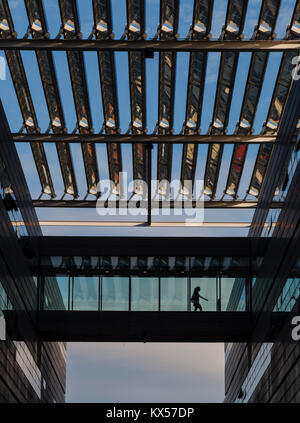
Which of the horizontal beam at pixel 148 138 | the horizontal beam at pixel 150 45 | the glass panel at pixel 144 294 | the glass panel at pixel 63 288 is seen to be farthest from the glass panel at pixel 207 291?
the horizontal beam at pixel 150 45

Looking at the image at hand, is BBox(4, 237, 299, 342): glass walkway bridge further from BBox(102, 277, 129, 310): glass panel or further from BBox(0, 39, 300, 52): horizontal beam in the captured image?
BBox(0, 39, 300, 52): horizontal beam

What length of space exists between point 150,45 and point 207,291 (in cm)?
1151

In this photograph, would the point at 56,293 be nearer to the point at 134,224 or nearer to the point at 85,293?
the point at 85,293

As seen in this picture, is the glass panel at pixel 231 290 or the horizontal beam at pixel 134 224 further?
the horizontal beam at pixel 134 224

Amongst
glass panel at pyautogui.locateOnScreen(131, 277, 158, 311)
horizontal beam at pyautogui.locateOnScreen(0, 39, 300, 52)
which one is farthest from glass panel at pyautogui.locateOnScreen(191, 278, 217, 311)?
horizontal beam at pyautogui.locateOnScreen(0, 39, 300, 52)

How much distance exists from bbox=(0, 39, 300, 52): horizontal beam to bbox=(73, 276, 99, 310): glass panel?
36.7 ft

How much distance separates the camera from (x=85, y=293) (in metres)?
36.2

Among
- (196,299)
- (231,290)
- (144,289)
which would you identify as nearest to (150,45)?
(144,289)

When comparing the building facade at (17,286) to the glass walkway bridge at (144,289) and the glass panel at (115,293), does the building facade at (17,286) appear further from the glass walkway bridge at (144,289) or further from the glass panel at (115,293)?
the glass panel at (115,293)

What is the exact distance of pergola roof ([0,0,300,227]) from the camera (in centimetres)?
2888

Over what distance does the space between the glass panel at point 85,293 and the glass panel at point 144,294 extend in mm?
1565

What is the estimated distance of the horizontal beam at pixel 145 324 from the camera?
Result: 35062 mm
